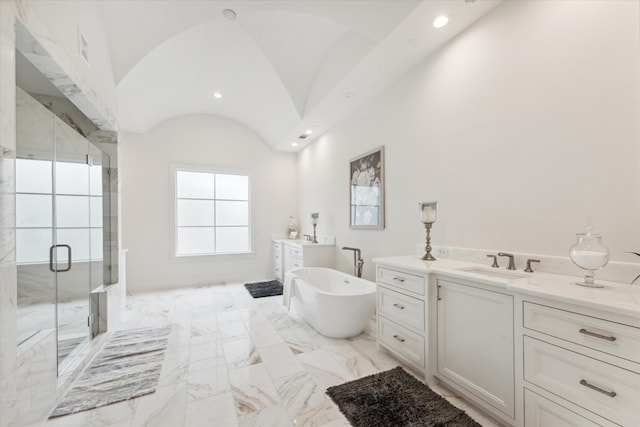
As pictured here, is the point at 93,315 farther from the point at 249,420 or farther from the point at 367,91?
the point at 367,91

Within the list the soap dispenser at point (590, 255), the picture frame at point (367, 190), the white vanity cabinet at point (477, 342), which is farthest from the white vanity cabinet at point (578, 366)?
the picture frame at point (367, 190)

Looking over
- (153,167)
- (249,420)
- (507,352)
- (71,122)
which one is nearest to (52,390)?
(249,420)

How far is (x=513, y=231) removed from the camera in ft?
6.39

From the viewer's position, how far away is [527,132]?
1855mm

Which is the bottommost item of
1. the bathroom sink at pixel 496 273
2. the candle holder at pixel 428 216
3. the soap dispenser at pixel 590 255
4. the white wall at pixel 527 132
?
the bathroom sink at pixel 496 273

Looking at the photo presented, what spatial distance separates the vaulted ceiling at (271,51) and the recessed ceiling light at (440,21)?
0.04m

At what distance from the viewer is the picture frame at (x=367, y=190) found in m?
3.33

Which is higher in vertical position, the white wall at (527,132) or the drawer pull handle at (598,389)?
the white wall at (527,132)

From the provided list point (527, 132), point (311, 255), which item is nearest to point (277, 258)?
point (311, 255)

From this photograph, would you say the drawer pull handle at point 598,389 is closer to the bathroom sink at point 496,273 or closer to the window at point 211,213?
the bathroom sink at point 496,273

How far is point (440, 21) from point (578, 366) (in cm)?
257

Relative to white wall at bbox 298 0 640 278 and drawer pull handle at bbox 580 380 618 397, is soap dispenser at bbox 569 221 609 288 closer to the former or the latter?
white wall at bbox 298 0 640 278

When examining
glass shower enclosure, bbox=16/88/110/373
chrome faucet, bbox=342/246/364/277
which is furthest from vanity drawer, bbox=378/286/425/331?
glass shower enclosure, bbox=16/88/110/373

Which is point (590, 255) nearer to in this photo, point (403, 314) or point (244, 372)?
point (403, 314)
